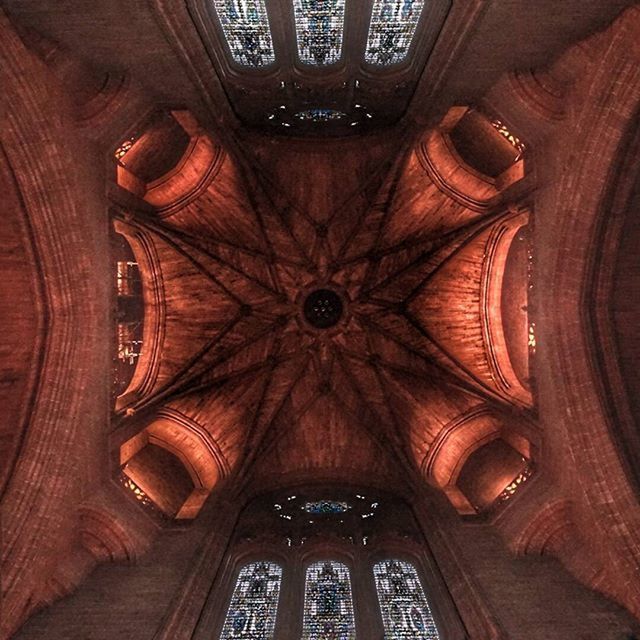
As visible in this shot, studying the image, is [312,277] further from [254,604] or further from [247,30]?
[254,604]

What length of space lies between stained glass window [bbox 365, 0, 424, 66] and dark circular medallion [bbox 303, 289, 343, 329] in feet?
19.1

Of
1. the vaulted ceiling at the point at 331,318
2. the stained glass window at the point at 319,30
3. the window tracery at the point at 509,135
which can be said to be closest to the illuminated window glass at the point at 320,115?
the vaulted ceiling at the point at 331,318

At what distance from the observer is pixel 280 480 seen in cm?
1317

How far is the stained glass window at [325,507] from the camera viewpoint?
39.9 ft

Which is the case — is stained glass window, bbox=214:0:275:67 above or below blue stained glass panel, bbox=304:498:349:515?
above

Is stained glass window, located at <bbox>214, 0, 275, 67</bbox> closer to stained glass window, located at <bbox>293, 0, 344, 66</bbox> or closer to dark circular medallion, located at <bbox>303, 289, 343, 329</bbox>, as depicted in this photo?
stained glass window, located at <bbox>293, 0, 344, 66</bbox>

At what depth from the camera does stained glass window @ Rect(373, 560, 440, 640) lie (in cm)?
861

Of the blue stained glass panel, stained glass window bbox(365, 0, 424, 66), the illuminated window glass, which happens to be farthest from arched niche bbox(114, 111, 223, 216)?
the blue stained glass panel

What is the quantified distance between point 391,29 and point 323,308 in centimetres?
659

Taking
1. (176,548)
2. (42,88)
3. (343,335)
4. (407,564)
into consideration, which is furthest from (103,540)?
(343,335)

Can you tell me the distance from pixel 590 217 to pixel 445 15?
323cm

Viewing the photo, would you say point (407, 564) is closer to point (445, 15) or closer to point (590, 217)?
point (590, 217)

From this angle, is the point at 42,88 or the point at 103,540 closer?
the point at 42,88

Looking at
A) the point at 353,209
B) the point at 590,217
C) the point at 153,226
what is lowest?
the point at 590,217
